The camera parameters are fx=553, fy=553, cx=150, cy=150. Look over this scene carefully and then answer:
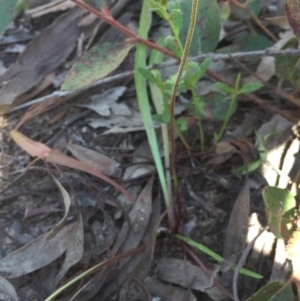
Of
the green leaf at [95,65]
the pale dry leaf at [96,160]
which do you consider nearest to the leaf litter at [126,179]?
the pale dry leaf at [96,160]

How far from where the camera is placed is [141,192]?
1.46m

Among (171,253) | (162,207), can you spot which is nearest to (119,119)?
(162,207)

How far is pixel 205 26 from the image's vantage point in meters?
1.52

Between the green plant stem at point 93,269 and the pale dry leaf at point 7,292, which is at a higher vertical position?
the green plant stem at point 93,269

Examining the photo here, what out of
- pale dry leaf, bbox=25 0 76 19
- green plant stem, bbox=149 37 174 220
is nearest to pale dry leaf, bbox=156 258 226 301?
green plant stem, bbox=149 37 174 220

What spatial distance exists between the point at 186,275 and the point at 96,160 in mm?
413

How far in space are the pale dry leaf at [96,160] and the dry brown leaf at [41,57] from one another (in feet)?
0.84

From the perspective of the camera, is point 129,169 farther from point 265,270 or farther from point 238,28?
point 238,28

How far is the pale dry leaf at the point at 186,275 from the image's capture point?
4.18 feet

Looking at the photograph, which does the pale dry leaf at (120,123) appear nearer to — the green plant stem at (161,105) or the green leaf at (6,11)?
the green plant stem at (161,105)

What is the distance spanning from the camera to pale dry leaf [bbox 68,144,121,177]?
59.2 inches

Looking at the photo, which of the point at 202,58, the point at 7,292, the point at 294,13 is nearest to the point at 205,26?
the point at 202,58

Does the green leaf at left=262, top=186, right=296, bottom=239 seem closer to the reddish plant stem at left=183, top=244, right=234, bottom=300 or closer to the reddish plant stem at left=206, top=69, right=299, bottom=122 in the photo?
the reddish plant stem at left=183, top=244, right=234, bottom=300

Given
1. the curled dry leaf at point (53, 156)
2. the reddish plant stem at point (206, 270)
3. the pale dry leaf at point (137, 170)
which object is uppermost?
the curled dry leaf at point (53, 156)
